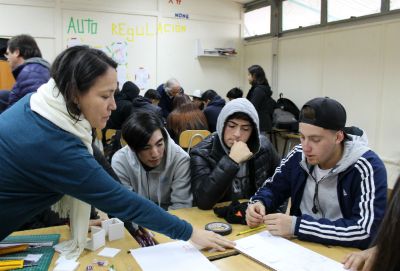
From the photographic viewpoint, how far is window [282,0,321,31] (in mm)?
5359

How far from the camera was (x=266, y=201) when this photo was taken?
1.78 metres

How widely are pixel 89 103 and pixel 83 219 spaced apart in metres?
0.46

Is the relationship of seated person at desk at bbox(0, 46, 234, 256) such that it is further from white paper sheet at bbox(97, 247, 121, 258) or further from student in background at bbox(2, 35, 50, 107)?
student in background at bbox(2, 35, 50, 107)

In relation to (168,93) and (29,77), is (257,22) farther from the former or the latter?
(29,77)

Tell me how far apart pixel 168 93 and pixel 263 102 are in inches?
54.4

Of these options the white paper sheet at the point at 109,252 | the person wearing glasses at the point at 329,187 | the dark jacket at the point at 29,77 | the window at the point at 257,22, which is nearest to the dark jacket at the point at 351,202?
the person wearing glasses at the point at 329,187

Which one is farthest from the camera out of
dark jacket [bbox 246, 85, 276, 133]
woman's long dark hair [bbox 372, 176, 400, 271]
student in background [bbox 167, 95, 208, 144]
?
dark jacket [bbox 246, 85, 276, 133]

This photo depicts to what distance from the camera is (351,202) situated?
1.57 m

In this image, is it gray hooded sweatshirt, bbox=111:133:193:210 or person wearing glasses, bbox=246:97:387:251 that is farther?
gray hooded sweatshirt, bbox=111:133:193:210

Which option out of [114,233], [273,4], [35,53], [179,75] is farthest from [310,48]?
[114,233]

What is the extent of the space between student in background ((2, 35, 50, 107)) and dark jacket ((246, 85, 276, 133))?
9.93 feet

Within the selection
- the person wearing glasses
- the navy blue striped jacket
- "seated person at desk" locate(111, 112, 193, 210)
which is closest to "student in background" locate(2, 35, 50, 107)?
"seated person at desk" locate(111, 112, 193, 210)

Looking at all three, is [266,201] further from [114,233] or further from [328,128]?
[114,233]

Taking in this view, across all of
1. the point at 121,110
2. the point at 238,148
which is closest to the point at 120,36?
the point at 121,110
